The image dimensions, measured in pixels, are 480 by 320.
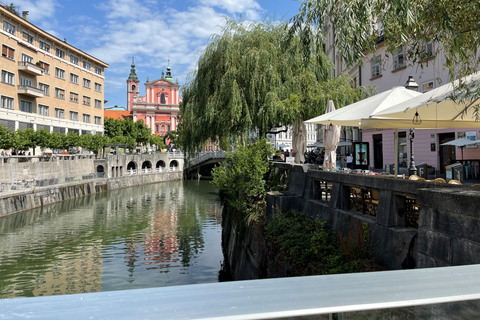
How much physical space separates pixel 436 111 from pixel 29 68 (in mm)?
45841

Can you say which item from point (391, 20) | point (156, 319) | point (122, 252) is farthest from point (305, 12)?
point (122, 252)

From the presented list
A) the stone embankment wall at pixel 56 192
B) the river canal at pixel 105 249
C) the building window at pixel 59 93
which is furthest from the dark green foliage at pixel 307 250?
the building window at pixel 59 93

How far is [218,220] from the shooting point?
79.5ft

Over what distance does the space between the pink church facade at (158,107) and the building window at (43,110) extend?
40148mm

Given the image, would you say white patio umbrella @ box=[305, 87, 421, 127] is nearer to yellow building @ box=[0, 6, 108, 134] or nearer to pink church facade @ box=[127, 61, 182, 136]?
yellow building @ box=[0, 6, 108, 134]

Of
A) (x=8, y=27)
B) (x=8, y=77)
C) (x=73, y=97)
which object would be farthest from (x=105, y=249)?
(x=73, y=97)

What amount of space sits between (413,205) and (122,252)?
13.8 metres

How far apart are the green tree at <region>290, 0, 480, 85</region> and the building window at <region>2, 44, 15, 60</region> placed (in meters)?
43.3

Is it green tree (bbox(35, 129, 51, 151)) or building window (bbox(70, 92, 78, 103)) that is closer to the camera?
green tree (bbox(35, 129, 51, 151))

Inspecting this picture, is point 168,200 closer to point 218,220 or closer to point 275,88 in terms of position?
point 218,220

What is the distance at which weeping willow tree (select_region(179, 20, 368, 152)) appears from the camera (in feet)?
56.6

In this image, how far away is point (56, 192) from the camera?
104 ft

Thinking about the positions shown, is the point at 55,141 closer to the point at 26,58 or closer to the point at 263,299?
the point at 26,58

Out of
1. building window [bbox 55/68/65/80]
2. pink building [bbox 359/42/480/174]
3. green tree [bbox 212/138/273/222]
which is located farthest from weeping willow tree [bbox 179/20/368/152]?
building window [bbox 55/68/65/80]
